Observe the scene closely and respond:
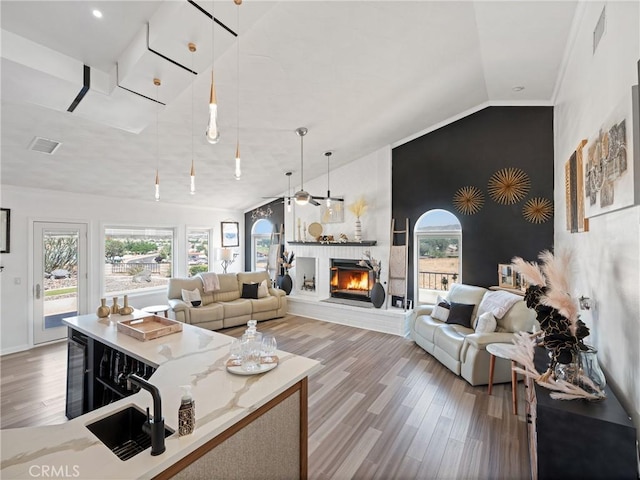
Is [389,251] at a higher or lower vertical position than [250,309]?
higher

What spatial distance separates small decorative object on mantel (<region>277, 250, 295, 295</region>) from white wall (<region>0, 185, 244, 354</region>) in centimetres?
217

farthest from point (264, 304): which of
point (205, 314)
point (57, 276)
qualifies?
point (57, 276)

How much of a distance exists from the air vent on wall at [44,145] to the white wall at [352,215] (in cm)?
427

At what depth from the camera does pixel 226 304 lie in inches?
223

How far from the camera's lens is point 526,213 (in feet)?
14.3

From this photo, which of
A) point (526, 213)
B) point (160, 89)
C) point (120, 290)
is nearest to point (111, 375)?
point (160, 89)

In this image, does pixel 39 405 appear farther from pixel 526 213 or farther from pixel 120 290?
pixel 526 213

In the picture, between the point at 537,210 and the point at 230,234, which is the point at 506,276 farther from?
the point at 230,234

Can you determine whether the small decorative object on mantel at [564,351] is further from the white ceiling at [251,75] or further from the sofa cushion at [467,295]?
the sofa cushion at [467,295]

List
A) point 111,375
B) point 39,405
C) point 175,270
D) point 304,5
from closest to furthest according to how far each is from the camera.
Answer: point 304,5 < point 111,375 < point 39,405 < point 175,270

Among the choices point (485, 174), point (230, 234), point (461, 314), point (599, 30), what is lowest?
point (461, 314)

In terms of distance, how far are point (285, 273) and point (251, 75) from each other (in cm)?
473

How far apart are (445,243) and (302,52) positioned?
3766mm

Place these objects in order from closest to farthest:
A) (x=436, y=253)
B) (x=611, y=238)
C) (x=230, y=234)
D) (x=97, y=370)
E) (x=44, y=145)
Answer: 1. (x=611, y=238)
2. (x=97, y=370)
3. (x=44, y=145)
4. (x=436, y=253)
5. (x=230, y=234)
